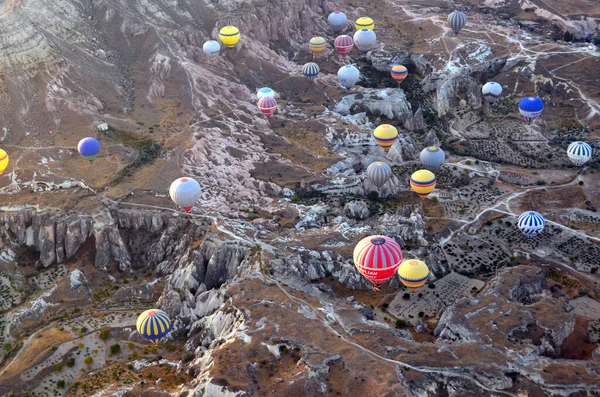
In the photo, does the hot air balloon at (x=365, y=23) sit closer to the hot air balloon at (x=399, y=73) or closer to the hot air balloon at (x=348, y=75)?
the hot air balloon at (x=399, y=73)

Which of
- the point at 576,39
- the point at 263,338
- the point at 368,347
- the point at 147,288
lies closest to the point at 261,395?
the point at 263,338

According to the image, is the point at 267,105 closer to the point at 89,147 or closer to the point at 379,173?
the point at 379,173

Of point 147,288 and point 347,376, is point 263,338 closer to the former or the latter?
point 347,376

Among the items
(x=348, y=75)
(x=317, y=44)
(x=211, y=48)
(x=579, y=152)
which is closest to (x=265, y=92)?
(x=211, y=48)

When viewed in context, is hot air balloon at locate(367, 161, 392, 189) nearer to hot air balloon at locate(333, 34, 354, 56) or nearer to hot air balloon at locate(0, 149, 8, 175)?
hot air balloon at locate(333, 34, 354, 56)

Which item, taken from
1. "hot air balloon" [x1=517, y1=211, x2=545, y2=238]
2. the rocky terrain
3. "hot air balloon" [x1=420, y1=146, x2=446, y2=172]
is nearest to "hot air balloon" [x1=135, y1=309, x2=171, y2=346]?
the rocky terrain

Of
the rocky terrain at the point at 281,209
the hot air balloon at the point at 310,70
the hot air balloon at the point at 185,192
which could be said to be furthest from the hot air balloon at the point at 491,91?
Answer: the hot air balloon at the point at 185,192
